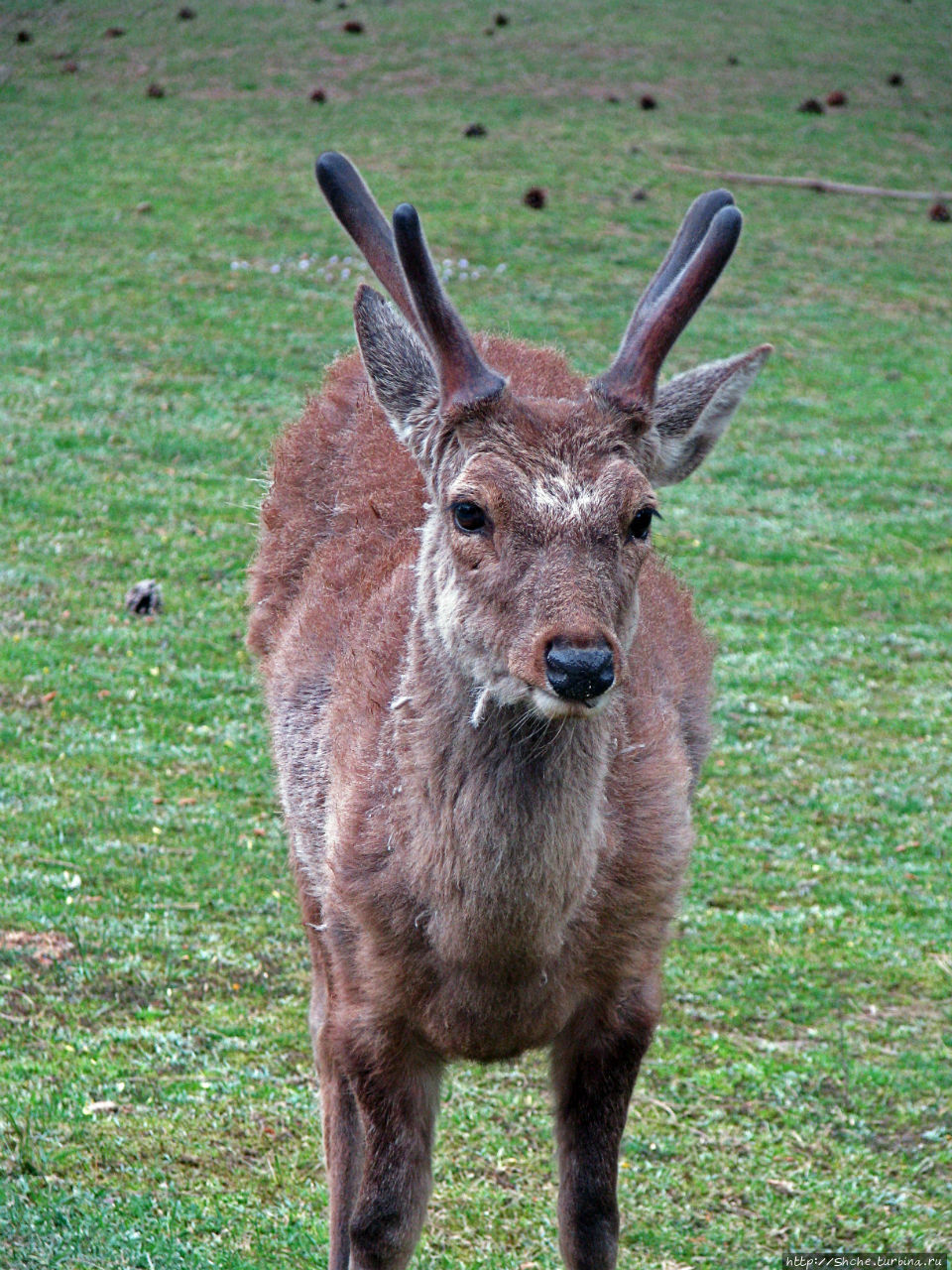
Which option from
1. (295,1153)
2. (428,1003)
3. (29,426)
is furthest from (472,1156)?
(29,426)

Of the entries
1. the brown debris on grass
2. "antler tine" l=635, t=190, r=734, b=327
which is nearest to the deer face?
"antler tine" l=635, t=190, r=734, b=327

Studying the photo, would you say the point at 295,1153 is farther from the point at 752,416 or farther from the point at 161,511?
the point at 752,416

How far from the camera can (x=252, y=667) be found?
987 centimetres

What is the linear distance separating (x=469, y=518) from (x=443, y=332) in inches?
20.8

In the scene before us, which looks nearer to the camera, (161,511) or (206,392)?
(161,511)

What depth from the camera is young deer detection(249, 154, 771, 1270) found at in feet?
12.0

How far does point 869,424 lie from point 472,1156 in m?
13.1

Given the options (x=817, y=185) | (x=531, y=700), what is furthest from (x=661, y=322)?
(x=817, y=185)

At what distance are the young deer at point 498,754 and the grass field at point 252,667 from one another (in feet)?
2.84

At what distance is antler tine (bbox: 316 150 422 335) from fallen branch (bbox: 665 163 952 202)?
2066cm

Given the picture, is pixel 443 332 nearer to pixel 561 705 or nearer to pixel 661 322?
pixel 661 322

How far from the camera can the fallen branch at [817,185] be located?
24.3 m

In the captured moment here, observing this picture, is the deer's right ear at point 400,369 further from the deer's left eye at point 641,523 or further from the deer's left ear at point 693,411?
the deer's left eye at point 641,523

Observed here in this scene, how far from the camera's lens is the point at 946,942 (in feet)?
23.9
